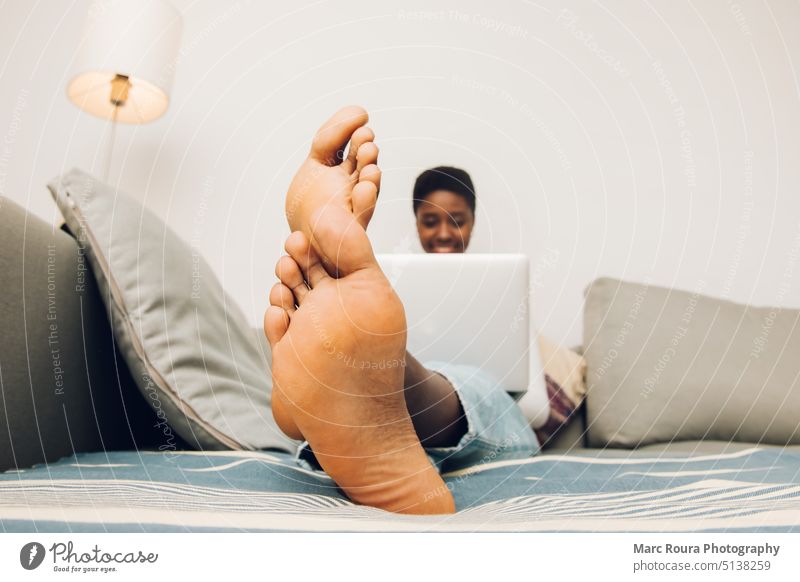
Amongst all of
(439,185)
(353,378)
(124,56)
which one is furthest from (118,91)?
(353,378)

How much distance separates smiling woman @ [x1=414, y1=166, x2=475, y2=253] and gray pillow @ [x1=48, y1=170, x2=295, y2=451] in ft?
1.48

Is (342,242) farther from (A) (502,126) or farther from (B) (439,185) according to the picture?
(A) (502,126)

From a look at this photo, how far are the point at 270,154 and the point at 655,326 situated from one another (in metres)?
0.76

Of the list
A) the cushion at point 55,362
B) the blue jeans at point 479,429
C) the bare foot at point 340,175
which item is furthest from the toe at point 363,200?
the cushion at point 55,362

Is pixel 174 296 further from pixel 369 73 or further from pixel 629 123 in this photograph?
pixel 629 123

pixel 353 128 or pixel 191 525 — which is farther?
pixel 353 128

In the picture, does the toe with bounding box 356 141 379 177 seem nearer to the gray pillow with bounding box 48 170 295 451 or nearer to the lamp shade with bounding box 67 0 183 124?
the gray pillow with bounding box 48 170 295 451

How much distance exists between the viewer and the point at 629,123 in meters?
1.16

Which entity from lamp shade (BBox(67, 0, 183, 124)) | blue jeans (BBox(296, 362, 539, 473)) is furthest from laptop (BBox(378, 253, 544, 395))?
lamp shade (BBox(67, 0, 183, 124))

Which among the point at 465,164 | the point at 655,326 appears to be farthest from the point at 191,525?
the point at 465,164

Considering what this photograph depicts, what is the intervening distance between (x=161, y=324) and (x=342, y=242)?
0.24m

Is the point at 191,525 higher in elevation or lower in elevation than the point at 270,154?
lower

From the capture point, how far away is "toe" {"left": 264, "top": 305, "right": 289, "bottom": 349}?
1.41ft
